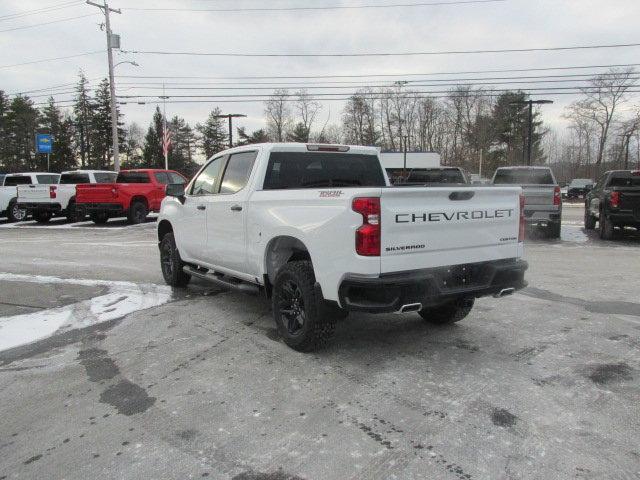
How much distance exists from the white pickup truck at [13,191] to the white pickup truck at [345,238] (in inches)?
614

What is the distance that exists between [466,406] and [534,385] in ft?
2.32

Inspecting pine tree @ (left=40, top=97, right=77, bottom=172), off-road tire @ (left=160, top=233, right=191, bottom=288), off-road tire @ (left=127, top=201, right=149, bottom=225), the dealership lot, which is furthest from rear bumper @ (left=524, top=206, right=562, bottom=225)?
pine tree @ (left=40, top=97, right=77, bottom=172)

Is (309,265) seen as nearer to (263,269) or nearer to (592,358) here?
(263,269)

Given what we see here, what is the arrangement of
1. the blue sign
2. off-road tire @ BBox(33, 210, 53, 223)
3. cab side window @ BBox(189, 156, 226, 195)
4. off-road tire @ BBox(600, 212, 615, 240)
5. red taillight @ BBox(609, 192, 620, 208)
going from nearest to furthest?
cab side window @ BBox(189, 156, 226, 195) → red taillight @ BBox(609, 192, 620, 208) → off-road tire @ BBox(600, 212, 615, 240) → off-road tire @ BBox(33, 210, 53, 223) → the blue sign

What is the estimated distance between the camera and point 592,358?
4395 millimetres

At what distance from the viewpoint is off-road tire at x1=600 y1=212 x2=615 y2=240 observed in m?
12.6

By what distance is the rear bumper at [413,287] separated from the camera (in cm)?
388

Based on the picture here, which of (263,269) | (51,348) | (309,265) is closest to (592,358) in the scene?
(309,265)

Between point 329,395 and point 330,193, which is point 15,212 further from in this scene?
point 329,395

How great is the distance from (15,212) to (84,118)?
Answer: 5883cm

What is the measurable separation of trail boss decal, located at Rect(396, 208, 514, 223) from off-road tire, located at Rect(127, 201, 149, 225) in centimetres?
1522

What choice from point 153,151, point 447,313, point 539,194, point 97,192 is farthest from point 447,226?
point 153,151

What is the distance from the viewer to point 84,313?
20.2 feet

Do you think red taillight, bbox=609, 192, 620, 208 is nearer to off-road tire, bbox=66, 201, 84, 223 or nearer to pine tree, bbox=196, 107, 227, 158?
off-road tire, bbox=66, 201, 84, 223
